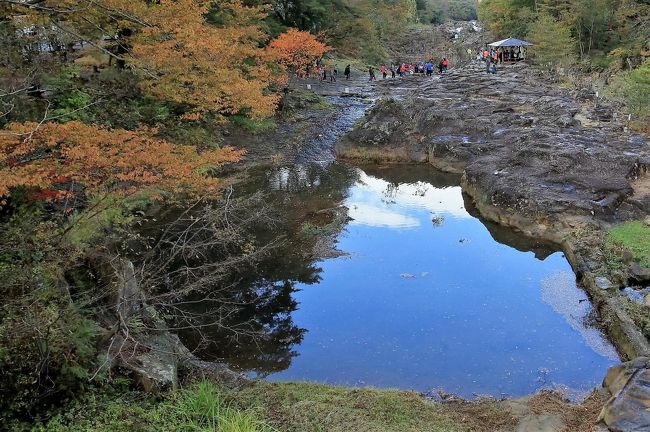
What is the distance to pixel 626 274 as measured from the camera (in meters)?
11.4

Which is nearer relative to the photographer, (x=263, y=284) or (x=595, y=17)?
(x=263, y=284)

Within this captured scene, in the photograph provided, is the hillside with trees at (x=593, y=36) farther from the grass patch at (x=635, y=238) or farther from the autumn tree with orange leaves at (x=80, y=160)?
the autumn tree with orange leaves at (x=80, y=160)

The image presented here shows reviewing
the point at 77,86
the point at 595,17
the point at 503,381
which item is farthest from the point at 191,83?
the point at 595,17

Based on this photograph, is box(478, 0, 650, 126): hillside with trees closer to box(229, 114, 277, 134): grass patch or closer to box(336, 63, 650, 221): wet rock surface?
box(336, 63, 650, 221): wet rock surface

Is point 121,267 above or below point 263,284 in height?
above

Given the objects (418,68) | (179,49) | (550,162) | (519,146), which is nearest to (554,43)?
(418,68)

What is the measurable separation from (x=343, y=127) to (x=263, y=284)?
1609cm

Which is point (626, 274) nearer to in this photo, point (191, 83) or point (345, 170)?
point (345, 170)

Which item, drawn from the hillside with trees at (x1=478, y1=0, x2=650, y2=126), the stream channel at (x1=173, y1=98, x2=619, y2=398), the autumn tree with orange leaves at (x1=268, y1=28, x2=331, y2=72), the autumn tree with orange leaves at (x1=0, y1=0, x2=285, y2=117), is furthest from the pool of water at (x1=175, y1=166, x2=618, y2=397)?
the hillside with trees at (x1=478, y1=0, x2=650, y2=126)

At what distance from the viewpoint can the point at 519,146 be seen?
19.5 metres

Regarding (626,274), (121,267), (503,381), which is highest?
(121,267)

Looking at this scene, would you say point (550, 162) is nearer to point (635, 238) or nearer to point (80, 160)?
point (635, 238)

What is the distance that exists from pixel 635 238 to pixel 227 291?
1039cm

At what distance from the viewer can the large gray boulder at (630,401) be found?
6.25 metres
